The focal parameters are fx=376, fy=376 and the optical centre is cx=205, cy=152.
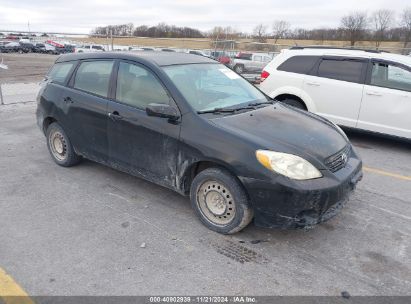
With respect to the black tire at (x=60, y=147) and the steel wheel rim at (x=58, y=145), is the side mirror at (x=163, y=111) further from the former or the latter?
the steel wheel rim at (x=58, y=145)

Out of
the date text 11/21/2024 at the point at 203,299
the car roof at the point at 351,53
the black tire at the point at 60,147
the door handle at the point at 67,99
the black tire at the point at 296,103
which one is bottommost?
the date text 11/21/2024 at the point at 203,299

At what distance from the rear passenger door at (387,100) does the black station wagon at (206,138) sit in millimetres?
2844

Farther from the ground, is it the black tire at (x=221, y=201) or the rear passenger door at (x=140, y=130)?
the rear passenger door at (x=140, y=130)

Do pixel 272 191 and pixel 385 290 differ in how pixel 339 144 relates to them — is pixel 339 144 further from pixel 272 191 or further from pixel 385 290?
pixel 385 290

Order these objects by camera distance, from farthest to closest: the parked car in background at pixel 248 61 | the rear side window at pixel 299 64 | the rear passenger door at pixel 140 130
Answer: the parked car in background at pixel 248 61, the rear side window at pixel 299 64, the rear passenger door at pixel 140 130

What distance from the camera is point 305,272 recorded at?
123 inches

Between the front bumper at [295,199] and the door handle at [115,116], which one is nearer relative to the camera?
the front bumper at [295,199]

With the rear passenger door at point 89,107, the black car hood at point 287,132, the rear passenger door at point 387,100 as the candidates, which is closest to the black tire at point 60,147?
the rear passenger door at point 89,107

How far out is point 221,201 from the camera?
3641 mm

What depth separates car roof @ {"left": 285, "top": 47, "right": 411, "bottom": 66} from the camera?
6.66 metres

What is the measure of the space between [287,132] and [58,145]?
340 centimetres

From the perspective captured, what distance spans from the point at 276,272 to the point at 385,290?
0.83m

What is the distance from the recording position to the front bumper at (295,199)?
319cm

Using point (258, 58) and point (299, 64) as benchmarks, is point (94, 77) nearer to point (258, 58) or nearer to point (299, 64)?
point (299, 64)
